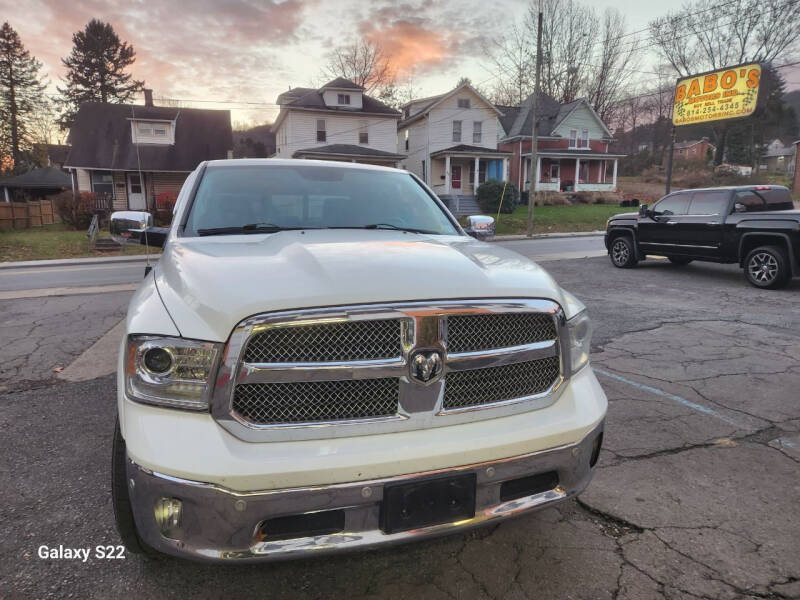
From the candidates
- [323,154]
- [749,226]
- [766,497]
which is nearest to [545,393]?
[766,497]

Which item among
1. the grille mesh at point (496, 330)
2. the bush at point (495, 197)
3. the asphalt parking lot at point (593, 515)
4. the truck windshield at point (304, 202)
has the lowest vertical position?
the asphalt parking lot at point (593, 515)

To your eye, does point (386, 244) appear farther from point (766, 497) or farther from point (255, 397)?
point (766, 497)

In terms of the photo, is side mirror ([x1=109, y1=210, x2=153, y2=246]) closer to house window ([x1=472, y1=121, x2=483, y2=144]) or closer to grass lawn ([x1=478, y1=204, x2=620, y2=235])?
grass lawn ([x1=478, y1=204, x2=620, y2=235])

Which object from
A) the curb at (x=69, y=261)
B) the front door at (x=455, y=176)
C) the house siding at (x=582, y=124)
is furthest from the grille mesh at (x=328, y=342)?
the house siding at (x=582, y=124)

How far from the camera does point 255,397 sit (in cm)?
173

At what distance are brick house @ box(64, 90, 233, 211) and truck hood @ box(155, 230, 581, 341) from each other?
3007cm

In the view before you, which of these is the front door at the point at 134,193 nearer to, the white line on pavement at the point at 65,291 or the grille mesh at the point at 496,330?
the white line on pavement at the point at 65,291

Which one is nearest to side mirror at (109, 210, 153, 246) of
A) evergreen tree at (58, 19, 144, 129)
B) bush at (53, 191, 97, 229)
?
bush at (53, 191, 97, 229)

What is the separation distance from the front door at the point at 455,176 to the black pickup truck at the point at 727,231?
1018 inches

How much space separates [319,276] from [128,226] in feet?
7.65

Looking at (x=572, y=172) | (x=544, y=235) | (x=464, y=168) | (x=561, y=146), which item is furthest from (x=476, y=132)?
(x=544, y=235)

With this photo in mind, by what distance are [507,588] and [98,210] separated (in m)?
28.8

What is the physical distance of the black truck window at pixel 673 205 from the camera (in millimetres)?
10344

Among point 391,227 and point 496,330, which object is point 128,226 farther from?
point 496,330
